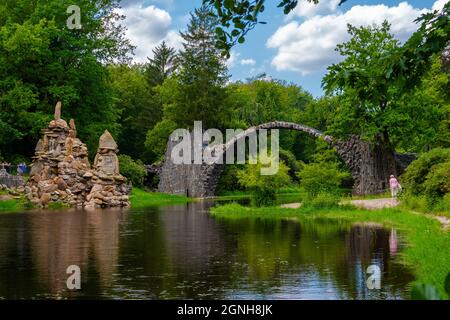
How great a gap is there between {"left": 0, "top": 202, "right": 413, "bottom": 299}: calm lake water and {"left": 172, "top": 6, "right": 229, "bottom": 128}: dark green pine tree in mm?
33337

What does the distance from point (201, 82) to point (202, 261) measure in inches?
1641

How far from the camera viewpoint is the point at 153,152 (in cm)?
5925

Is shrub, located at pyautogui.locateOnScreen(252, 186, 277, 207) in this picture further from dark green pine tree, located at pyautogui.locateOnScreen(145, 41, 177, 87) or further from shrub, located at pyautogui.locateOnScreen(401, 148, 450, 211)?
dark green pine tree, located at pyautogui.locateOnScreen(145, 41, 177, 87)

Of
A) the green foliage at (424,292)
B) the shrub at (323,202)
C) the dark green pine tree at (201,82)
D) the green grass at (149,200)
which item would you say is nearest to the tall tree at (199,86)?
the dark green pine tree at (201,82)

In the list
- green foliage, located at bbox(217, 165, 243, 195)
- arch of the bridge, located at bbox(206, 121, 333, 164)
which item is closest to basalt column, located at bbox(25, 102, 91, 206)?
arch of the bridge, located at bbox(206, 121, 333, 164)

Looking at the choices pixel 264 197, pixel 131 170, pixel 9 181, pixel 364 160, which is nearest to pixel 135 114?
pixel 131 170

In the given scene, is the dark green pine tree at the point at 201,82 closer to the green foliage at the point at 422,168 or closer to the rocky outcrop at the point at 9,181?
the rocky outcrop at the point at 9,181

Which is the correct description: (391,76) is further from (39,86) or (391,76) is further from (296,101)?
(296,101)

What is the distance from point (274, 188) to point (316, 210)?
3.81 metres

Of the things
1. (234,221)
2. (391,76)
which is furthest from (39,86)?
(391,76)

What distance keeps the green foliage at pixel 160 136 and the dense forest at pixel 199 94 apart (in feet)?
0.36

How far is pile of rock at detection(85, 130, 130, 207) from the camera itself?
3120 centimetres

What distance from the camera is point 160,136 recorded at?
177 feet

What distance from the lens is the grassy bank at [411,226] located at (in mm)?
9625
